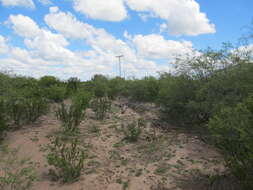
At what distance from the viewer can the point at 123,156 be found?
5.93m

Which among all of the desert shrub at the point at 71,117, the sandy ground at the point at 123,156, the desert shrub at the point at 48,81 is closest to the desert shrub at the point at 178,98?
the sandy ground at the point at 123,156

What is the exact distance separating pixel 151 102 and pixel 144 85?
4.30ft

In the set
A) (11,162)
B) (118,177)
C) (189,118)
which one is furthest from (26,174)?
(189,118)

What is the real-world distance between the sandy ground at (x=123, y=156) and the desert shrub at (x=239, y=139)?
1.27 metres

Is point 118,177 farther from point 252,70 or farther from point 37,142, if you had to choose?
point 252,70

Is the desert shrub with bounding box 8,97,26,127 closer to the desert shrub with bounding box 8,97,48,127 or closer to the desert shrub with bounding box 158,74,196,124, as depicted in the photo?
the desert shrub with bounding box 8,97,48,127

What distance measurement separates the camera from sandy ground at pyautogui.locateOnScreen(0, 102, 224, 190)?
4492 mm

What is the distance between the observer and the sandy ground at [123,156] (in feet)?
14.7

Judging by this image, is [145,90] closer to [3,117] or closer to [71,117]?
[71,117]

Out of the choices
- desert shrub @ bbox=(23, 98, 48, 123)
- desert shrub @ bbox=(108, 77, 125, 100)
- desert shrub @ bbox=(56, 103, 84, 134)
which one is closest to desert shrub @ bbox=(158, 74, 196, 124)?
desert shrub @ bbox=(56, 103, 84, 134)

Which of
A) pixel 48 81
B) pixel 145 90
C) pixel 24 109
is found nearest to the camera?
pixel 24 109

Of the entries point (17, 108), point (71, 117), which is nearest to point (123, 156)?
point (71, 117)

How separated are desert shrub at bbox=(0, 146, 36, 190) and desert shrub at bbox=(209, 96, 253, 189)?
12.8ft

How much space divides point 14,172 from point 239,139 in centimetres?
487
